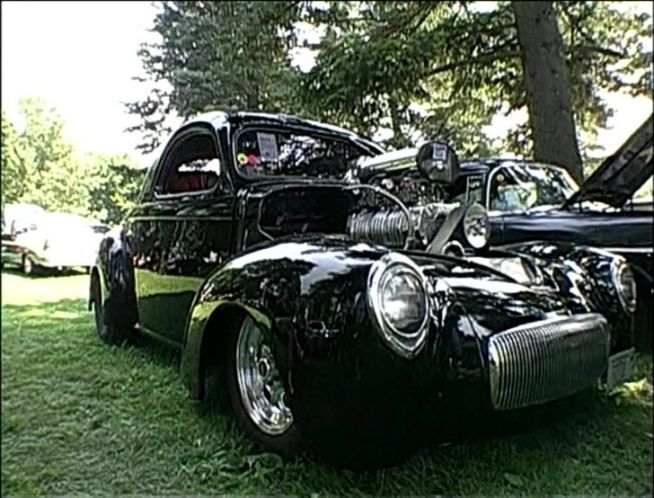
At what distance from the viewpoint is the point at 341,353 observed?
3.99 feet

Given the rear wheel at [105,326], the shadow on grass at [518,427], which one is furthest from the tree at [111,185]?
the rear wheel at [105,326]

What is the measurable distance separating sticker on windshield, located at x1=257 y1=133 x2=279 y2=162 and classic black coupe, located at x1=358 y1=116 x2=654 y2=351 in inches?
11.2

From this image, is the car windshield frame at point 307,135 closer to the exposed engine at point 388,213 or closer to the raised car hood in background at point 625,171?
the exposed engine at point 388,213

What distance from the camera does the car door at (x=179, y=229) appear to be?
2105 millimetres

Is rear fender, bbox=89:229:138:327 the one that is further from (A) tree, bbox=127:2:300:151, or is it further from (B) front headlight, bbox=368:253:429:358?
(B) front headlight, bbox=368:253:429:358

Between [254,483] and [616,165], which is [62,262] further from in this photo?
[616,165]

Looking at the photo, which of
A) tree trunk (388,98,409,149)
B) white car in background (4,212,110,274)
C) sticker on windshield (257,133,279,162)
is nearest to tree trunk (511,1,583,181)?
tree trunk (388,98,409,149)

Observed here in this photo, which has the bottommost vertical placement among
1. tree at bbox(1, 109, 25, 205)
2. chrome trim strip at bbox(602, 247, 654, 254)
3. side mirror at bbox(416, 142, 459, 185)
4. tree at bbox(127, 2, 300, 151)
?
chrome trim strip at bbox(602, 247, 654, 254)

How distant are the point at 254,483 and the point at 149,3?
100cm

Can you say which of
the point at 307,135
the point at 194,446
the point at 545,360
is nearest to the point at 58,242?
the point at 194,446

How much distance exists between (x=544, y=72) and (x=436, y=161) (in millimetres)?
423

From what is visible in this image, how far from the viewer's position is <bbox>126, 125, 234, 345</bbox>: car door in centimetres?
211

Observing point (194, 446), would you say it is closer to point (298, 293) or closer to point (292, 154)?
point (298, 293)

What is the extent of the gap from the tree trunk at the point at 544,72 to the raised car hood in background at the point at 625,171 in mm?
162
